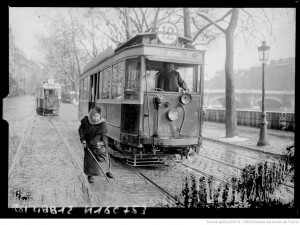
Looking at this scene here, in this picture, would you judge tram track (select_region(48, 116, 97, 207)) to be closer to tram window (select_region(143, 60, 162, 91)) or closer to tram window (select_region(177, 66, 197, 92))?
tram window (select_region(143, 60, 162, 91))

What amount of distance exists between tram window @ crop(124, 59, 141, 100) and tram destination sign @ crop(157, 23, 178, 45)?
0.69 metres

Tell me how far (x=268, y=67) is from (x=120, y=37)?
11493 mm

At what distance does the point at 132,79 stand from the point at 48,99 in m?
16.1

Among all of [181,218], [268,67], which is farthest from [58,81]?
[181,218]

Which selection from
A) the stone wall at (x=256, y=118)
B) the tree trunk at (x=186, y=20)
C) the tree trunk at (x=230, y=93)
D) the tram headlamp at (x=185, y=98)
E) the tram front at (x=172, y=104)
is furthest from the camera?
the stone wall at (x=256, y=118)

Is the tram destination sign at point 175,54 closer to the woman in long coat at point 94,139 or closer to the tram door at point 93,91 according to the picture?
the woman in long coat at point 94,139

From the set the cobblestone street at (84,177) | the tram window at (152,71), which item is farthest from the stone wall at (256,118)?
the tram window at (152,71)

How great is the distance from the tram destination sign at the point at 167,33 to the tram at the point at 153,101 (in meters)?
0.08

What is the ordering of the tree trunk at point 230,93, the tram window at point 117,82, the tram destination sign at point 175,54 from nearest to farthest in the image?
1. the tram destination sign at point 175,54
2. the tram window at point 117,82
3. the tree trunk at point 230,93

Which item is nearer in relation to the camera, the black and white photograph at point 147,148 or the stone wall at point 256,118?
the black and white photograph at point 147,148

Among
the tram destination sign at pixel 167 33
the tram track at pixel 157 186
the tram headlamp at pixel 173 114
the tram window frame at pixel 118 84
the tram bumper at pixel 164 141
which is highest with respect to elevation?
the tram destination sign at pixel 167 33

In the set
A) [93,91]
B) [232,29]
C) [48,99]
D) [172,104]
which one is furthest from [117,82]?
[48,99]

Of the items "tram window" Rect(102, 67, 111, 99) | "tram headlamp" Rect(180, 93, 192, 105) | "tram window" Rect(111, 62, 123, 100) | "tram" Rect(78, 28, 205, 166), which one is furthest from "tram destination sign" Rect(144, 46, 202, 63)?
"tram window" Rect(102, 67, 111, 99)

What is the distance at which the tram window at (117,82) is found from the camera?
6.88 m
